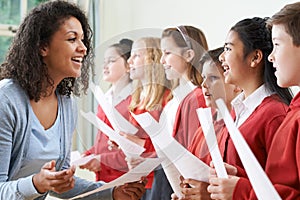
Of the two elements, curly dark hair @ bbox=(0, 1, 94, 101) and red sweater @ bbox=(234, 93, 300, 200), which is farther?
curly dark hair @ bbox=(0, 1, 94, 101)

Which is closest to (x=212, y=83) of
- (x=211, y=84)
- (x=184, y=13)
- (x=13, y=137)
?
(x=211, y=84)

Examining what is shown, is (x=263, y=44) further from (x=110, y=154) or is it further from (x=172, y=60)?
(x=110, y=154)

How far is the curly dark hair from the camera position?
1632mm

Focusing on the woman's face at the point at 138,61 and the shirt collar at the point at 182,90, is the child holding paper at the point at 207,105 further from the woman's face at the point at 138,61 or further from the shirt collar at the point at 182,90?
the woman's face at the point at 138,61

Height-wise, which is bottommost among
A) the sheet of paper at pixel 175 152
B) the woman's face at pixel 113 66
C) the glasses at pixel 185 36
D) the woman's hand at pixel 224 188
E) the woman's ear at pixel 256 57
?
the woman's hand at pixel 224 188

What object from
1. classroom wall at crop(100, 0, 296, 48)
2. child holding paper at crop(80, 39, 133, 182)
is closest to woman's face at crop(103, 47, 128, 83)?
child holding paper at crop(80, 39, 133, 182)

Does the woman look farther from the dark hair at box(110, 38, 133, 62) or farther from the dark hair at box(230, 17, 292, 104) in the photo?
the dark hair at box(230, 17, 292, 104)

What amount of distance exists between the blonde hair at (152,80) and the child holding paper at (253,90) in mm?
196

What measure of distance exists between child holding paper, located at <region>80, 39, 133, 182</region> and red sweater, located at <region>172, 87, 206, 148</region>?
145mm

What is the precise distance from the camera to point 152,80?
4.82 feet

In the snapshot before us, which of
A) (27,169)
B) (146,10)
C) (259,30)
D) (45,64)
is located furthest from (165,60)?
(146,10)

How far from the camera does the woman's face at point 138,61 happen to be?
57.9 inches

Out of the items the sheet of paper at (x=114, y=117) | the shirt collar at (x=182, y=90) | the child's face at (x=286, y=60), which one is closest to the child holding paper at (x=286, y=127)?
the child's face at (x=286, y=60)

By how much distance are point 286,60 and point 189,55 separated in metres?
0.24
